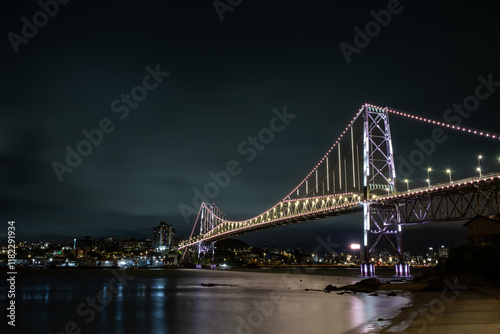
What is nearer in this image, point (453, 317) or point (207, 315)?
point (453, 317)

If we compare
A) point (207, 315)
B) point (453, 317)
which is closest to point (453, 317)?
point (453, 317)

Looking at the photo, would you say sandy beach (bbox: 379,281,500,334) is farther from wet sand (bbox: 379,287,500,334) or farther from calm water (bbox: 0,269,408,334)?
calm water (bbox: 0,269,408,334)

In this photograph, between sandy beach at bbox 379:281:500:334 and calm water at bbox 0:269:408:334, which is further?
calm water at bbox 0:269:408:334

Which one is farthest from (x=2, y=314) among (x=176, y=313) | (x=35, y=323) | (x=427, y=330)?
(x=427, y=330)

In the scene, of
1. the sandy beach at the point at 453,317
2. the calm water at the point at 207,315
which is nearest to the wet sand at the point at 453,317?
the sandy beach at the point at 453,317

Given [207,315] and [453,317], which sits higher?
[453,317]

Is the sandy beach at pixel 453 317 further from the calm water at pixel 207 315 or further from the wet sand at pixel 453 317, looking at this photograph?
the calm water at pixel 207 315

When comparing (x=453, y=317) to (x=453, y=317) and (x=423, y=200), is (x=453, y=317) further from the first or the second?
(x=423, y=200)

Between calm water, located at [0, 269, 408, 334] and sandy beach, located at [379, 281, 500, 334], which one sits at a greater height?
sandy beach, located at [379, 281, 500, 334]

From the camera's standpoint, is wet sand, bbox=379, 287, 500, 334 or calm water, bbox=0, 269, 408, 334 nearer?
wet sand, bbox=379, 287, 500, 334

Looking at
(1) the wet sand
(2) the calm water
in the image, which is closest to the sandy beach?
(1) the wet sand

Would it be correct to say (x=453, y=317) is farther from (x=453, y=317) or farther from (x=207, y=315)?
(x=207, y=315)
